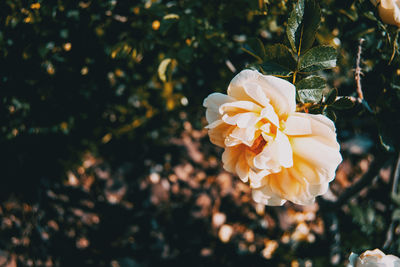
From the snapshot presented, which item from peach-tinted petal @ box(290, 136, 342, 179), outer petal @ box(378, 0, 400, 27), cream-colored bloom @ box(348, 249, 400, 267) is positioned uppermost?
outer petal @ box(378, 0, 400, 27)

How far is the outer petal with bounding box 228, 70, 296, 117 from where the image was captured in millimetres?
645

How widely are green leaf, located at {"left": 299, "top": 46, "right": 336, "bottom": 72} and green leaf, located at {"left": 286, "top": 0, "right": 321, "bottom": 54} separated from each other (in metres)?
0.02

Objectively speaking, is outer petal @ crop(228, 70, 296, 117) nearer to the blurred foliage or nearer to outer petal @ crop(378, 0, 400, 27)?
the blurred foliage

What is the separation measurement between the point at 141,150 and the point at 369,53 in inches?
78.4

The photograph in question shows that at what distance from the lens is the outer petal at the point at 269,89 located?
65 cm

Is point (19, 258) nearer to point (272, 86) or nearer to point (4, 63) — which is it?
point (4, 63)

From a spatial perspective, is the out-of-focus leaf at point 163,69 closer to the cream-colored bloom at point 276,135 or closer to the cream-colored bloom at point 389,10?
the cream-colored bloom at point 276,135

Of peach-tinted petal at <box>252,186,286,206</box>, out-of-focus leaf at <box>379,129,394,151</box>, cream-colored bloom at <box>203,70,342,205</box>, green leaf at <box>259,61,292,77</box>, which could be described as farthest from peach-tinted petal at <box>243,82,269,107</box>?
out-of-focus leaf at <box>379,129,394,151</box>

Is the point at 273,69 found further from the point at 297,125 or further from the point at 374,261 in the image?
the point at 374,261

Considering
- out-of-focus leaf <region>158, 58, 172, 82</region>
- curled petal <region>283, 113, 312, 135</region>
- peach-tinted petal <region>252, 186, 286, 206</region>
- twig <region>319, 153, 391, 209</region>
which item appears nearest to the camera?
curled petal <region>283, 113, 312, 135</region>

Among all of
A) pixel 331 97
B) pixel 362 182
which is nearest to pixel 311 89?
pixel 331 97

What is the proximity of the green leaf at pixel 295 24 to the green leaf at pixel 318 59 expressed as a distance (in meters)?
0.04

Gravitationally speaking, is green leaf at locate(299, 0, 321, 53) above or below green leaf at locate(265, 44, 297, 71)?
above

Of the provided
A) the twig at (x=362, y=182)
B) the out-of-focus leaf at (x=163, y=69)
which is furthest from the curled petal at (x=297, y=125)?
the twig at (x=362, y=182)
